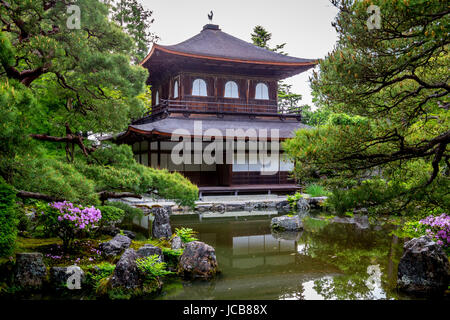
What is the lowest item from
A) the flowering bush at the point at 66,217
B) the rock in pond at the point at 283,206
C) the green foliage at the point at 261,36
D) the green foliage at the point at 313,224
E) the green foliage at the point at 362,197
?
the green foliage at the point at 313,224

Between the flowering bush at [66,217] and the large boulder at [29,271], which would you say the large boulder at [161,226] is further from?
the large boulder at [29,271]

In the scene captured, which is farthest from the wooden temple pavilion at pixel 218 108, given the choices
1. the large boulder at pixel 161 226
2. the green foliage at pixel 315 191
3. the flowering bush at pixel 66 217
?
the flowering bush at pixel 66 217

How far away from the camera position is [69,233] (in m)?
6.57

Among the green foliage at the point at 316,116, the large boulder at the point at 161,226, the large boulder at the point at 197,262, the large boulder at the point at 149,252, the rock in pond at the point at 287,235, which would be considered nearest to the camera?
the large boulder at the point at 197,262

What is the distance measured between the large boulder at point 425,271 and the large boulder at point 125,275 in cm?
406

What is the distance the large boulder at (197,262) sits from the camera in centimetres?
638

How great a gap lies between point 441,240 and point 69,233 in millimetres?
6468

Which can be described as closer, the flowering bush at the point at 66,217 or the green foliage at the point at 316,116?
the flowering bush at the point at 66,217

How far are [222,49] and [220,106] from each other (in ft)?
10.2

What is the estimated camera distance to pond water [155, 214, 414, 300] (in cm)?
568

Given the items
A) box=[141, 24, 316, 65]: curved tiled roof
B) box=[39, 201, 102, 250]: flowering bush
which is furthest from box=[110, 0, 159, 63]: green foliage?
box=[39, 201, 102, 250]: flowering bush

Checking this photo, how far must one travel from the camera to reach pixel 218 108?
17766mm

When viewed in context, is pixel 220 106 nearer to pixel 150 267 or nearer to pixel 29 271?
pixel 150 267
